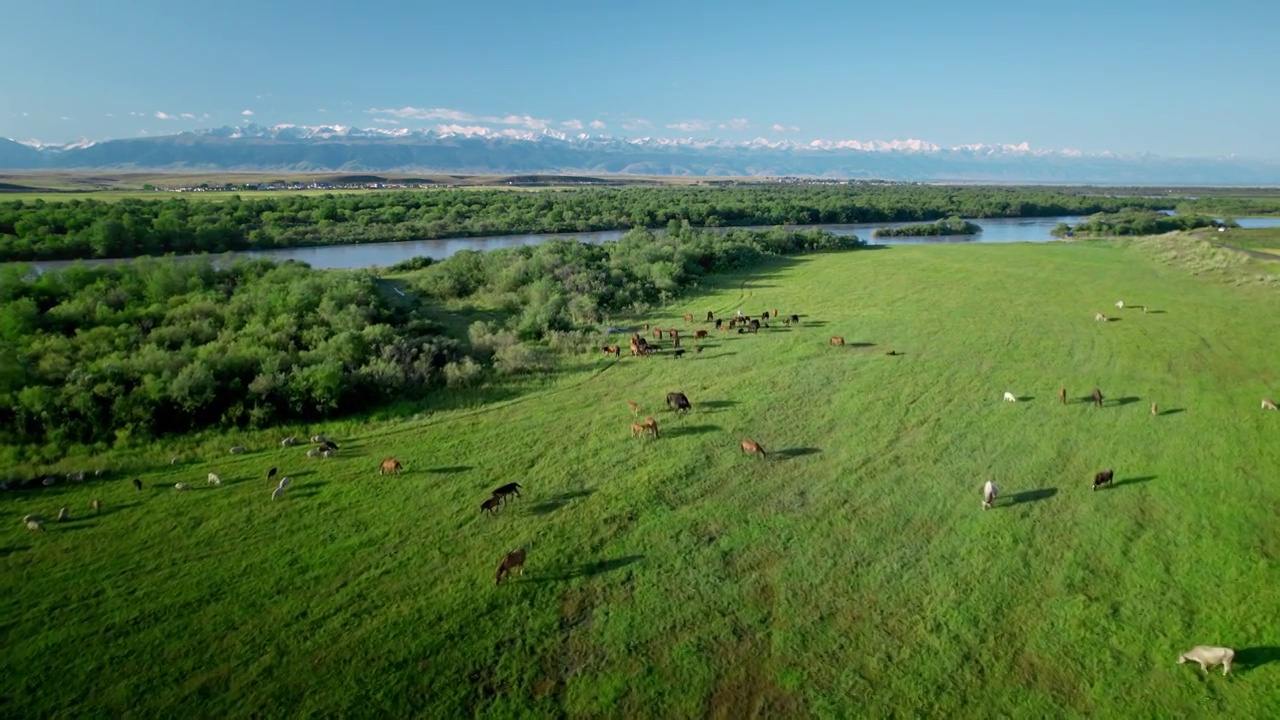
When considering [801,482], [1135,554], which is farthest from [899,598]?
[1135,554]

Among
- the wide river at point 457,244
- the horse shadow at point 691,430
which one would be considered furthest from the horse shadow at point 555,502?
the wide river at point 457,244

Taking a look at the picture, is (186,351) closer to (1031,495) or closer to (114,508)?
(114,508)

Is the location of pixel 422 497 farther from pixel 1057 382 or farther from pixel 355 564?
pixel 1057 382

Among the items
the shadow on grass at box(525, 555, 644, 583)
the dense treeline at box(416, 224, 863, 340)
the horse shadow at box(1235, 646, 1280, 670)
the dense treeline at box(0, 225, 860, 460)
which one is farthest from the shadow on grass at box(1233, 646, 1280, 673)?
the dense treeline at box(416, 224, 863, 340)

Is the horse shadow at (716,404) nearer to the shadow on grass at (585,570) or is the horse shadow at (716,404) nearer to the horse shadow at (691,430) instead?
the horse shadow at (691,430)

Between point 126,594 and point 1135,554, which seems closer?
point 126,594

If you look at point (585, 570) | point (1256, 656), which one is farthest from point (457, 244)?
point (1256, 656)

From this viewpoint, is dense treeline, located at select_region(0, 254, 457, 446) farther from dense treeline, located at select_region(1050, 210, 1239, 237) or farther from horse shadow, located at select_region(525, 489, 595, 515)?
dense treeline, located at select_region(1050, 210, 1239, 237)
